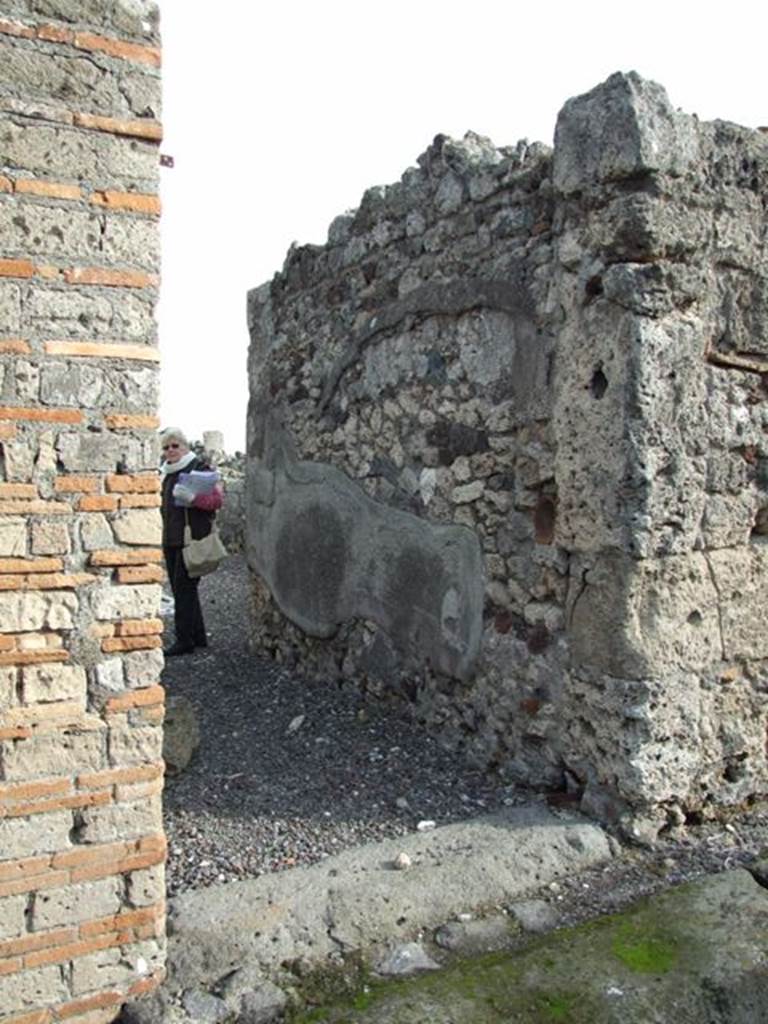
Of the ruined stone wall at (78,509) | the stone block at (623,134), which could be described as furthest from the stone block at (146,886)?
the stone block at (623,134)

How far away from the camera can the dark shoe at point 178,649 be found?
21.1ft

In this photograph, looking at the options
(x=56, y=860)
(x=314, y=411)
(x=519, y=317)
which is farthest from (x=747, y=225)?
(x=56, y=860)

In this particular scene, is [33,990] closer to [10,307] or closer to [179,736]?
[10,307]

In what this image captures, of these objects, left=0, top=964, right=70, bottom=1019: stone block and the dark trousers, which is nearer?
left=0, top=964, right=70, bottom=1019: stone block

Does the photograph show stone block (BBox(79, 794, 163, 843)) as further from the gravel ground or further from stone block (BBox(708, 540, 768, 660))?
stone block (BBox(708, 540, 768, 660))

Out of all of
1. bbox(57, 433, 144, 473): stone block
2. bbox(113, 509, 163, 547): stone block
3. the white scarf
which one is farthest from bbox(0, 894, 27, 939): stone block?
the white scarf

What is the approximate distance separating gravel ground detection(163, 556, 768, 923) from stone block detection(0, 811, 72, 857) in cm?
76

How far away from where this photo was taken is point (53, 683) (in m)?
2.53

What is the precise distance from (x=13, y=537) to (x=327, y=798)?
2013 mm

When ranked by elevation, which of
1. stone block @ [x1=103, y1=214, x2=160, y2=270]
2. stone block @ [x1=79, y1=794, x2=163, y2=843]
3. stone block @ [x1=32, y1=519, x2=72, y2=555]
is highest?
stone block @ [x1=103, y1=214, x2=160, y2=270]

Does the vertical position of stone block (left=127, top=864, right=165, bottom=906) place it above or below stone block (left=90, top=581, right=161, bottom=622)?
below

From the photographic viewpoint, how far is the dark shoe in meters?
6.42

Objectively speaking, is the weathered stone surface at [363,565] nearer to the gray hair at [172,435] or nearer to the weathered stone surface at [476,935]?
the gray hair at [172,435]

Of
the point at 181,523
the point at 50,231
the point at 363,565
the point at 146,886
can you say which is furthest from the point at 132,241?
the point at 181,523
